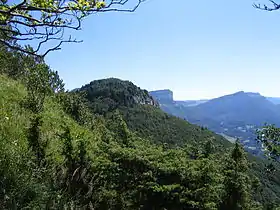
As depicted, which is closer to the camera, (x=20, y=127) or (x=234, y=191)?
(x=20, y=127)

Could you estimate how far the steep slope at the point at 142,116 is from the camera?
105312 millimetres

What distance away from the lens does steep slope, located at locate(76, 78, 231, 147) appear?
346 feet

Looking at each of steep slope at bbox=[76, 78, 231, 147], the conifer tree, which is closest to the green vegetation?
the conifer tree

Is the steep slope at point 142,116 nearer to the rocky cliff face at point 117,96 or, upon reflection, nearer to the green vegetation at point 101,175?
the rocky cliff face at point 117,96

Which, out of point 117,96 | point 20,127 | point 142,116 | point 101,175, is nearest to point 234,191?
point 101,175

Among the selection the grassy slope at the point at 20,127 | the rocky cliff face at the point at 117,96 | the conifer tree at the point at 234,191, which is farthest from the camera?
the rocky cliff face at the point at 117,96

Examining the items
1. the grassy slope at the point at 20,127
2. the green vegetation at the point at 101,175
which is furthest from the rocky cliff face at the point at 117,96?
the green vegetation at the point at 101,175

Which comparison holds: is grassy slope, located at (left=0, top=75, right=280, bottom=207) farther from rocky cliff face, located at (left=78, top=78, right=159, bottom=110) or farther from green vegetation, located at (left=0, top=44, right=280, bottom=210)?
rocky cliff face, located at (left=78, top=78, right=159, bottom=110)

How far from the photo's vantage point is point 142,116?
124 m

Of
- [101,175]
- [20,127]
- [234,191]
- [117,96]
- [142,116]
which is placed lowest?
[142,116]

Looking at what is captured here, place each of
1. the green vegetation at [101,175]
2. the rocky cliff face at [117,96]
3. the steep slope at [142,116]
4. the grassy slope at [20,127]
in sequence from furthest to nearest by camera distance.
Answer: the rocky cliff face at [117,96]
the steep slope at [142,116]
the grassy slope at [20,127]
the green vegetation at [101,175]

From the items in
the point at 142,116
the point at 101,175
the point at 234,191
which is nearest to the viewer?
the point at 101,175

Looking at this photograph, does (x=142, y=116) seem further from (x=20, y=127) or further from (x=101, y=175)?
(x=101, y=175)

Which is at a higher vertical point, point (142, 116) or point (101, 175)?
point (101, 175)
